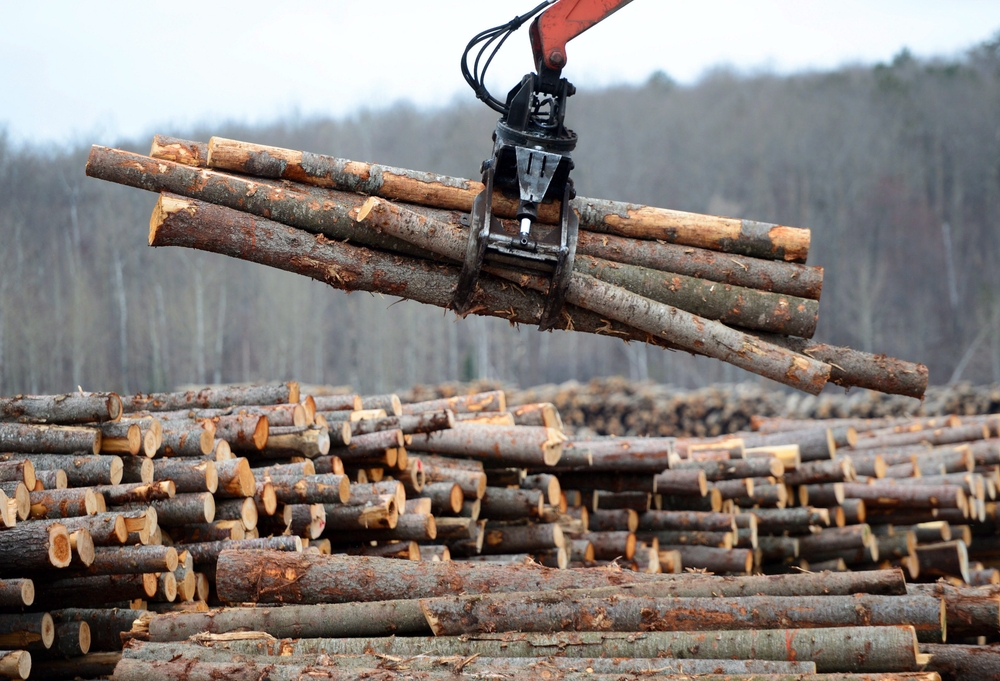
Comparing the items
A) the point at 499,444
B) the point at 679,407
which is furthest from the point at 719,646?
the point at 679,407

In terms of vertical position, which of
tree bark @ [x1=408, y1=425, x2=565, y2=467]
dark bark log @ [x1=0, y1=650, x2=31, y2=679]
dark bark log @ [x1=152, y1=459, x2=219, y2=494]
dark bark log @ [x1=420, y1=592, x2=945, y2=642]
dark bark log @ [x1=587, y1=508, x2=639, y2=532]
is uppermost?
tree bark @ [x1=408, y1=425, x2=565, y2=467]

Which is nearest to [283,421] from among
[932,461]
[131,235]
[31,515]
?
[31,515]

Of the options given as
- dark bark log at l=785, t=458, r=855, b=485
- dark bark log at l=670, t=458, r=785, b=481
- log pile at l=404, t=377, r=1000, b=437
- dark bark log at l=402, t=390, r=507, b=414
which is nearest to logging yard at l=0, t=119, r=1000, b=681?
dark bark log at l=402, t=390, r=507, b=414

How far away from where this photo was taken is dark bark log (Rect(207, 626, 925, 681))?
462 cm

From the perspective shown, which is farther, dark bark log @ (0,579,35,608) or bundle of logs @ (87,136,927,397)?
dark bark log @ (0,579,35,608)

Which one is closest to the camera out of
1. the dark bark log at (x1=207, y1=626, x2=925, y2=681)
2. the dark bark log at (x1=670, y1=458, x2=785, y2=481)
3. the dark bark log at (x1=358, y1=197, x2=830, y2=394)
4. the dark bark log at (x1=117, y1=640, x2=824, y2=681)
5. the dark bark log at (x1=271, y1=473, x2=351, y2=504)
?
the dark bark log at (x1=117, y1=640, x2=824, y2=681)

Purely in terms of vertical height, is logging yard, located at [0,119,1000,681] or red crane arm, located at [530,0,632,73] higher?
red crane arm, located at [530,0,632,73]

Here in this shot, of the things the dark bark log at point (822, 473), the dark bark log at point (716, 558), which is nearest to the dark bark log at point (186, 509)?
the dark bark log at point (716, 558)

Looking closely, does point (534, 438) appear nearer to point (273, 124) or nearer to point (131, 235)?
point (131, 235)

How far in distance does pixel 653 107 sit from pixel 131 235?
29659mm

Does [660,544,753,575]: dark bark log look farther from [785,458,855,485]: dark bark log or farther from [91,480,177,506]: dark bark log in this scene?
[91,480,177,506]: dark bark log

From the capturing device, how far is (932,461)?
12.1 metres

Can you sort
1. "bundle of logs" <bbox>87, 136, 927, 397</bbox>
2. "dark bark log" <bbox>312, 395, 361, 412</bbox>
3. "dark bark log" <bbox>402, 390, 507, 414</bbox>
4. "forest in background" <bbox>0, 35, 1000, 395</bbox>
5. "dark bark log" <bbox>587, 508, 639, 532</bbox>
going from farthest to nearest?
"forest in background" <bbox>0, 35, 1000, 395</bbox> < "dark bark log" <bbox>402, 390, 507, 414</bbox> < "dark bark log" <bbox>587, 508, 639, 532</bbox> < "dark bark log" <bbox>312, 395, 361, 412</bbox> < "bundle of logs" <bbox>87, 136, 927, 397</bbox>

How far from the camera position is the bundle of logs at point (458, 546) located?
4.76 m
